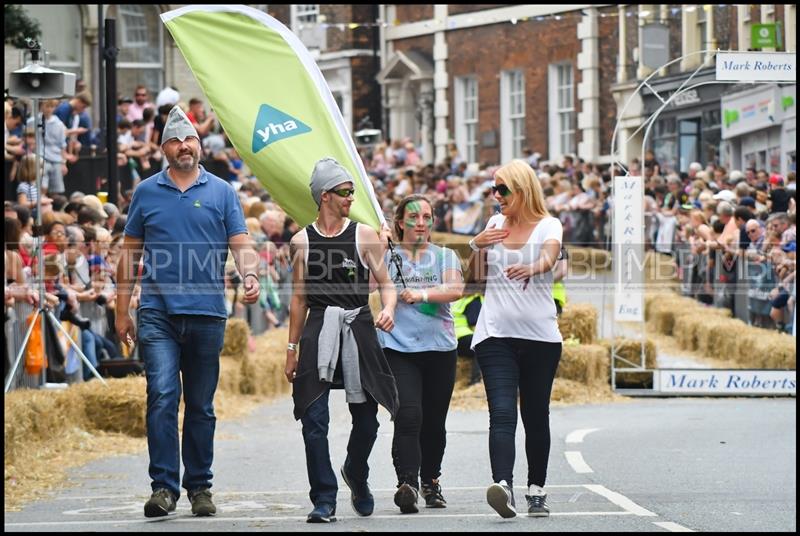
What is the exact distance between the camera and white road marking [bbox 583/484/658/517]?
9.92m

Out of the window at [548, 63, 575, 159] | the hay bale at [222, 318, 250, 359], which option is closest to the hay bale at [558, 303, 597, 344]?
the hay bale at [222, 318, 250, 359]

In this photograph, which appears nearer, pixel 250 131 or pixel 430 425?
pixel 430 425

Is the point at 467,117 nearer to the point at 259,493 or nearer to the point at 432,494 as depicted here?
the point at 259,493

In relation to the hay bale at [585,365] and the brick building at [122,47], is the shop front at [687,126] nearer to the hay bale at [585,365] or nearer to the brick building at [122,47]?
the brick building at [122,47]

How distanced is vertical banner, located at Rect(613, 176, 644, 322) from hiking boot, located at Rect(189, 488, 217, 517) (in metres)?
9.86

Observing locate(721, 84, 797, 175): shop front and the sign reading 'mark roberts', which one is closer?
the sign reading 'mark roberts'

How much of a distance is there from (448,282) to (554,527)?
1.68m

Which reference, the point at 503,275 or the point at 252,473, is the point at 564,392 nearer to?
the point at 252,473

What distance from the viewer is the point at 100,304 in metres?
18.1

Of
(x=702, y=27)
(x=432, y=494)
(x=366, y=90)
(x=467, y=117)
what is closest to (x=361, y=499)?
(x=432, y=494)

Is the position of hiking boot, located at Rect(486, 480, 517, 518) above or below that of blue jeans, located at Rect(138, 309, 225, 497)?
below

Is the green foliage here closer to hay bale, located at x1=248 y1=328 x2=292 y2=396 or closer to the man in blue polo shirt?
hay bale, located at x1=248 y1=328 x2=292 y2=396

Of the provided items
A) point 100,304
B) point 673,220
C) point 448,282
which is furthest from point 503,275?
point 673,220

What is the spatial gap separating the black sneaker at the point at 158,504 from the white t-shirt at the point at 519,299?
1.77m
